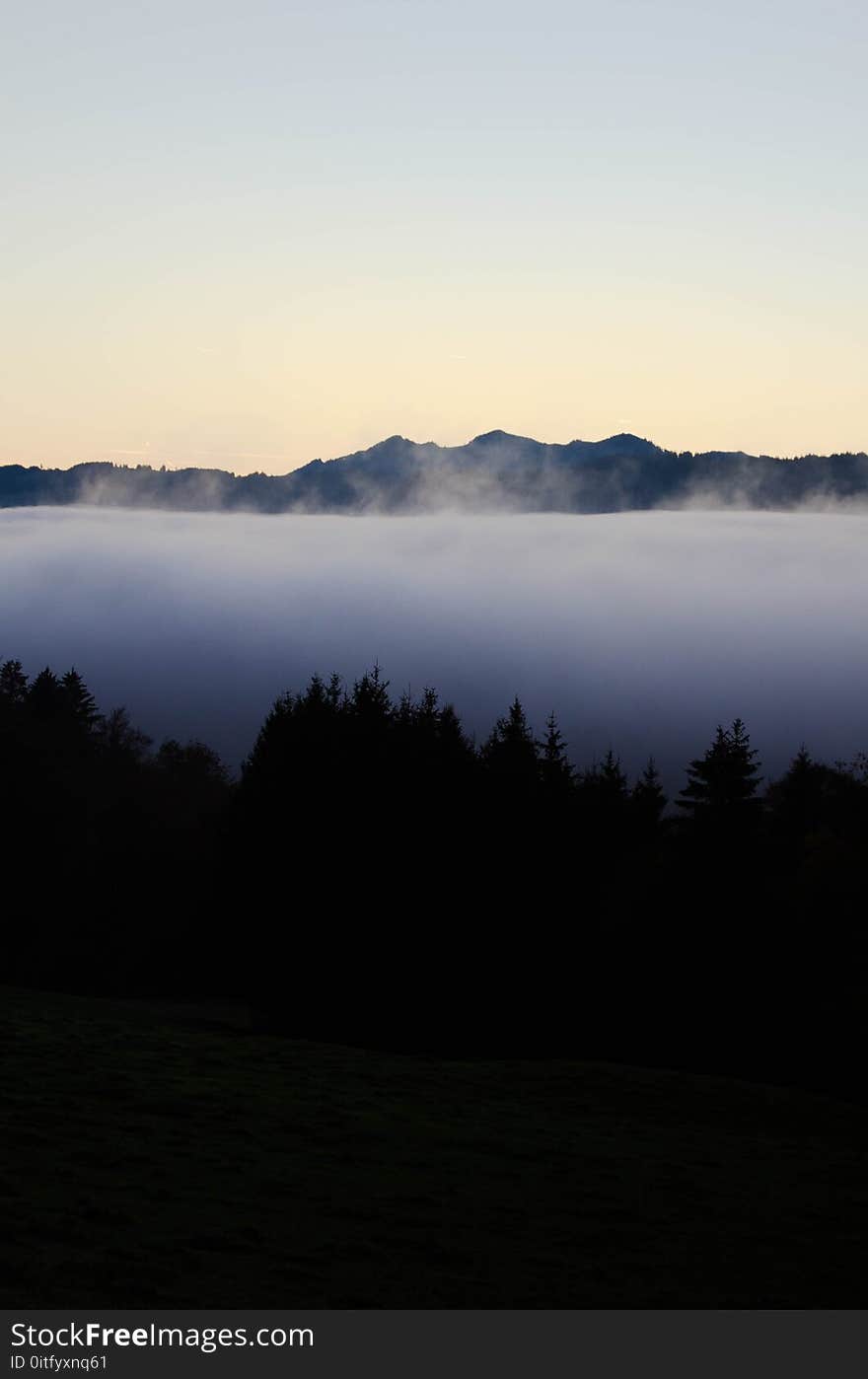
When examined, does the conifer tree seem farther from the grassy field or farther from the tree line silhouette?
the grassy field

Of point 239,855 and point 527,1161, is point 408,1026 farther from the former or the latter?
point 527,1161

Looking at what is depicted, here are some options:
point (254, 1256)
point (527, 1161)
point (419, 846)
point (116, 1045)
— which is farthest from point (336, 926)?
point (254, 1256)

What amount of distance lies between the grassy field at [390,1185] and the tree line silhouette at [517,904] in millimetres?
13446

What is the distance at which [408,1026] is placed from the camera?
2253 inches

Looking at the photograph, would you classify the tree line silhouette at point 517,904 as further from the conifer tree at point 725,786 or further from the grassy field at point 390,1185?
the grassy field at point 390,1185

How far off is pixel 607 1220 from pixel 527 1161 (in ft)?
15.1

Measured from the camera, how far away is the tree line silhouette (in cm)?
5700

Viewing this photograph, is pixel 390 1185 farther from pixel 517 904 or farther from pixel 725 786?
pixel 725 786

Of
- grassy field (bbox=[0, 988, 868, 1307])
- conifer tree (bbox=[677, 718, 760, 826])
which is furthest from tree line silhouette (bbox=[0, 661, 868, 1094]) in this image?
grassy field (bbox=[0, 988, 868, 1307])

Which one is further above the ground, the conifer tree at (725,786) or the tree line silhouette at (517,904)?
the conifer tree at (725,786)

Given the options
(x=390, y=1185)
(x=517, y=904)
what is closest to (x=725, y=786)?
(x=517, y=904)

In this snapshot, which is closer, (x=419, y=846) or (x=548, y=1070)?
(x=548, y=1070)

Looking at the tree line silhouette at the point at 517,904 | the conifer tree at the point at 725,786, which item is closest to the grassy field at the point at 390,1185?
the tree line silhouette at the point at 517,904

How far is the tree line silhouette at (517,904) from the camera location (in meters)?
57.0
